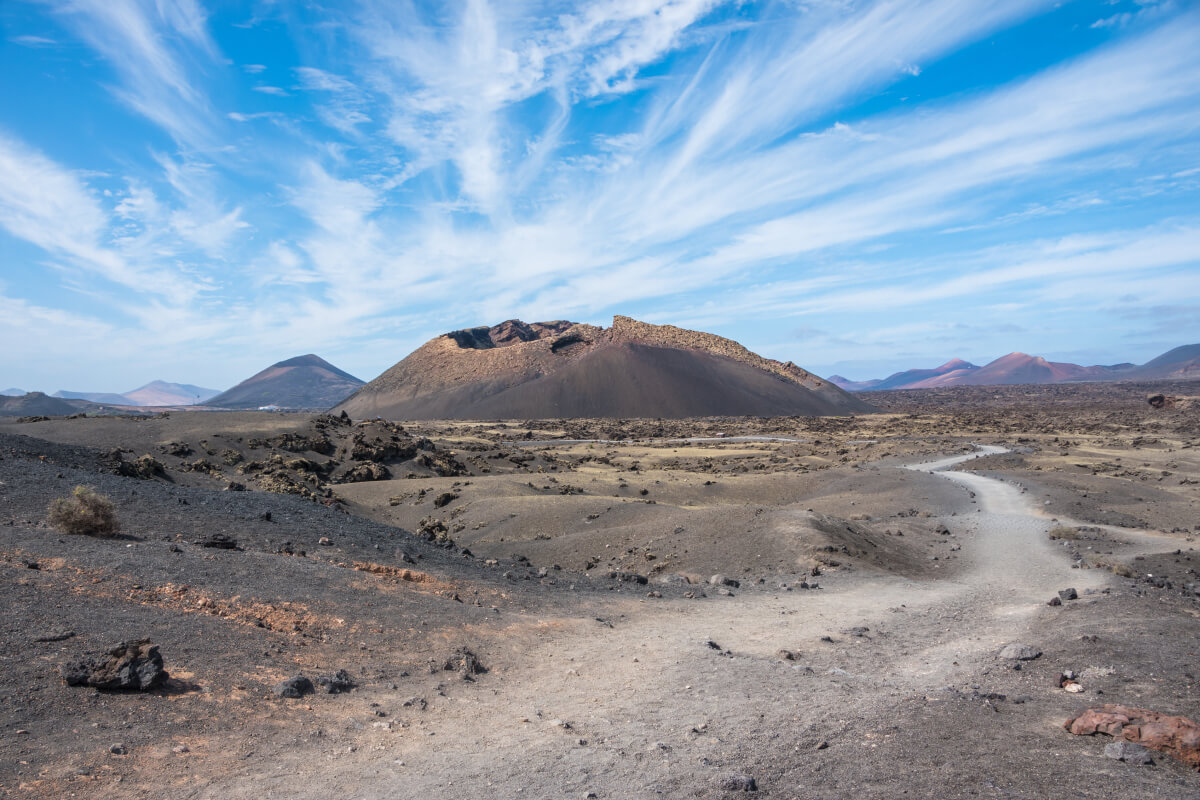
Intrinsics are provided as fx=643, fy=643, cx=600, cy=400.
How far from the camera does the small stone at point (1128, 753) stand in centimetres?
484

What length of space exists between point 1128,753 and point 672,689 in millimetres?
3970

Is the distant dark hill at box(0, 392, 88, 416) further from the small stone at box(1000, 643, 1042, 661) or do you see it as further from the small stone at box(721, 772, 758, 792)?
the small stone at box(1000, 643, 1042, 661)

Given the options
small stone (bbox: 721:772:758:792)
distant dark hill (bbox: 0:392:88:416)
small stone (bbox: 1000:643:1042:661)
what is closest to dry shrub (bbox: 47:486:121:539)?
small stone (bbox: 721:772:758:792)

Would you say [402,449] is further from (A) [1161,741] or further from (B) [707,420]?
(B) [707,420]

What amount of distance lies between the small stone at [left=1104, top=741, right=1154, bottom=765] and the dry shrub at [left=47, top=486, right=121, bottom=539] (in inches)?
486

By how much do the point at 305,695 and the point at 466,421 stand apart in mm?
94237

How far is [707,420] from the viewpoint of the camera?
9331cm

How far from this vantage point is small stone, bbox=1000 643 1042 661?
771cm

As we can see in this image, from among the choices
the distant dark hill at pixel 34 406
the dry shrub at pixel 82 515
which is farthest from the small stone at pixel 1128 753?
the distant dark hill at pixel 34 406

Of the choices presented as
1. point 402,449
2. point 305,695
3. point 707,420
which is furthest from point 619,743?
point 707,420

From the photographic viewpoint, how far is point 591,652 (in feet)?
28.4

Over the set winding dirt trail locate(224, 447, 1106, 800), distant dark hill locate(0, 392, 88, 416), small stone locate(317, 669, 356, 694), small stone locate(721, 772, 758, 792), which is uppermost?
distant dark hill locate(0, 392, 88, 416)

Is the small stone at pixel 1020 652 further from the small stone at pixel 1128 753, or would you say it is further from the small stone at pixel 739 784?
the small stone at pixel 739 784

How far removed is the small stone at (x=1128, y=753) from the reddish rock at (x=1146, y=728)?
15 centimetres
